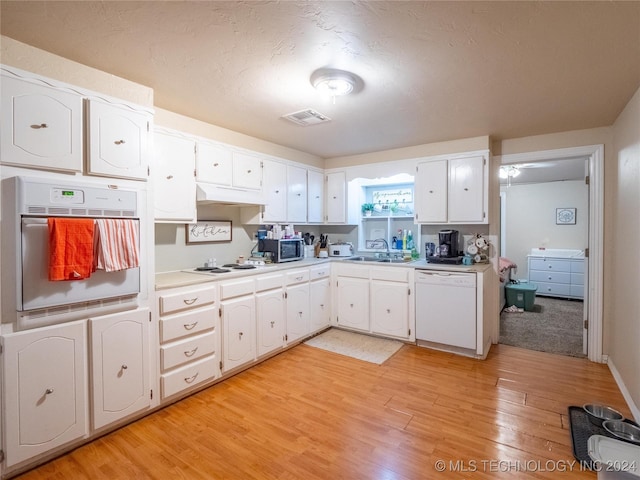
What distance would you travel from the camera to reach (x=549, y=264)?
596 centimetres

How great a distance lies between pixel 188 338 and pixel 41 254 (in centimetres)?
112

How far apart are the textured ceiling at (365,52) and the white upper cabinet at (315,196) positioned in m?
1.51

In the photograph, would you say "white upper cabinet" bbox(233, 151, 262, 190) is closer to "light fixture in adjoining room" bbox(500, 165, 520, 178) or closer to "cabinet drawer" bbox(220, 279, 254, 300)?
"cabinet drawer" bbox(220, 279, 254, 300)

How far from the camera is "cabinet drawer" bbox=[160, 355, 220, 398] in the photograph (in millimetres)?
2342

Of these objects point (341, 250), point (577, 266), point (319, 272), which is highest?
point (341, 250)

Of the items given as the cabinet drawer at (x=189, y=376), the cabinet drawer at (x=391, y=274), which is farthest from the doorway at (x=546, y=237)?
the cabinet drawer at (x=189, y=376)

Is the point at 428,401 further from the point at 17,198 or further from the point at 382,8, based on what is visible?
the point at 17,198

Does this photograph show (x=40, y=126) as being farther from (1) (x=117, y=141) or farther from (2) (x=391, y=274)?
(2) (x=391, y=274)

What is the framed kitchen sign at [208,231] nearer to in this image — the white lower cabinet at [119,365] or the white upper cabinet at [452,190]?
the white lower cabinet at [119,365]

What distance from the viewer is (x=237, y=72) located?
2.05 meters

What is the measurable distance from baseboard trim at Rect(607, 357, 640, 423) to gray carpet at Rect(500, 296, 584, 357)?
0.35 meters

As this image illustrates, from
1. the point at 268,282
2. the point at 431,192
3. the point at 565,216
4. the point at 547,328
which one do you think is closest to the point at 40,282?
the point at 268,282

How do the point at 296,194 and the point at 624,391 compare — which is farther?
the point at 296,194

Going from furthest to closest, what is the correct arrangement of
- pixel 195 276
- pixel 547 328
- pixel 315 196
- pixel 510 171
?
pixel 510 171
pixel 315 196
pixel 547 328
pixel 195 276
